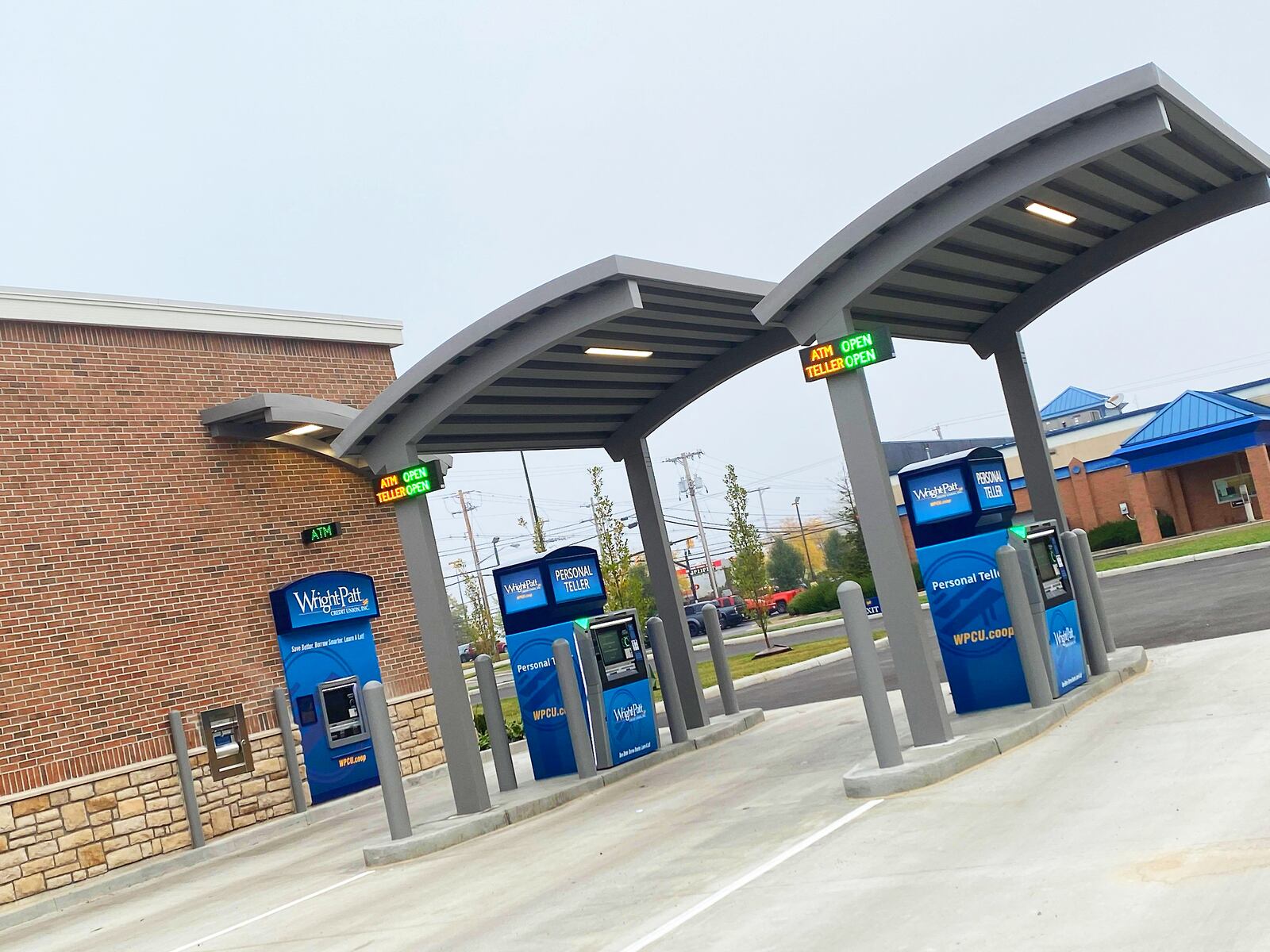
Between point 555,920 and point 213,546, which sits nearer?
point 555,920

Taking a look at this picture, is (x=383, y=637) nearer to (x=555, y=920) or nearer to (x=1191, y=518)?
(x=555, y=920)

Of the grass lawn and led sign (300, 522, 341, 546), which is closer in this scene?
led sign (300, 522, 341, 546)

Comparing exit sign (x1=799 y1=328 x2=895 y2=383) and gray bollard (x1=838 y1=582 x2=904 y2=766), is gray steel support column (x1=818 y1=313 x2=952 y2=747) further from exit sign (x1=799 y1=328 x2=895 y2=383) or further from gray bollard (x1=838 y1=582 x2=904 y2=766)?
gray bollard (x1=838 y1=582 x2=904 y2=766)

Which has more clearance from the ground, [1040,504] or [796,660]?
[1040,504]

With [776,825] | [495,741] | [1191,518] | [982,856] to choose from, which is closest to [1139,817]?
[982,856]

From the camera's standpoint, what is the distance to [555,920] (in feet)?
24.1

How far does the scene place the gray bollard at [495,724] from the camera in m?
12.9

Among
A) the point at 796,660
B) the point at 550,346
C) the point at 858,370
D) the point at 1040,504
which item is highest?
the point at 550,346

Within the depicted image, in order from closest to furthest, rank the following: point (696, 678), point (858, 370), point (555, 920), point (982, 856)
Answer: point (982, 856) < point (555, 920) < point (858, 370) < point (696, 678)

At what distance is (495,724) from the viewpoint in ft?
43.3

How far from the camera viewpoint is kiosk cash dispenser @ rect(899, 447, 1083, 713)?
436 inches

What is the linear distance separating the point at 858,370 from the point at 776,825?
3.77 m

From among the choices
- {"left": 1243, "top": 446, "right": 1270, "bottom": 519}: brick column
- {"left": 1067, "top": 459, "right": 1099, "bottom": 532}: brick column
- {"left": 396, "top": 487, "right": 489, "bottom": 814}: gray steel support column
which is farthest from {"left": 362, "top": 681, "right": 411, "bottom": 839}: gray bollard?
{"left": 1067, "top": 459, "right": 1099, "bottom": 532}: brick column

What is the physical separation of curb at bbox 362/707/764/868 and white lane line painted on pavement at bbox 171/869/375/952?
289mm
